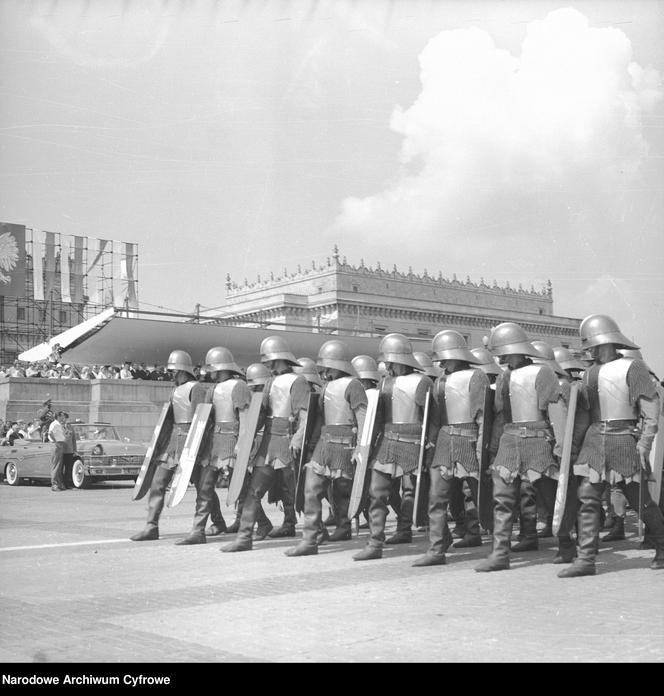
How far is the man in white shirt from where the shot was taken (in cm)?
2121

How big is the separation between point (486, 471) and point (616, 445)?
4.39ft

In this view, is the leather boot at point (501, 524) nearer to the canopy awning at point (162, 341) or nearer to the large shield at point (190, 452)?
the large shield at point (190, 452)

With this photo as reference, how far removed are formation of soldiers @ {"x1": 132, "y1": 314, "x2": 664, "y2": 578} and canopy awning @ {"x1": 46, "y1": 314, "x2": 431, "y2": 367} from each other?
102ft

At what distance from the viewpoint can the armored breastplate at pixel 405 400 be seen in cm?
945

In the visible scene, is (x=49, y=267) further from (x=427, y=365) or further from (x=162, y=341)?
(x=427, y=365)

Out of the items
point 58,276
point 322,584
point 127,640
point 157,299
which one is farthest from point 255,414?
point 58,276

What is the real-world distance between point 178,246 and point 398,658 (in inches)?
199

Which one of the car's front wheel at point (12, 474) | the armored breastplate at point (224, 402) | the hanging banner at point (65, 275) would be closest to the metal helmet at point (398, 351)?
the armored breastplate at point (224, 402)

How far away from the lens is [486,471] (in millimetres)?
8961

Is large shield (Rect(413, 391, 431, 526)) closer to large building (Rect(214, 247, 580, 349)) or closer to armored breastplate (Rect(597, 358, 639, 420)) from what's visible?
armored breastplate (Rect(597, 358, 639, 420))

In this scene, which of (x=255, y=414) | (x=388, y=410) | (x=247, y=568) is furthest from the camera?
(x=255, y=414)

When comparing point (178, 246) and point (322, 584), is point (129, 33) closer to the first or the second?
point (178, 246)

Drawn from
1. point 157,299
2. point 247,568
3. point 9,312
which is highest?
point 9,312

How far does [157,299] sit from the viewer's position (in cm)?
1092
